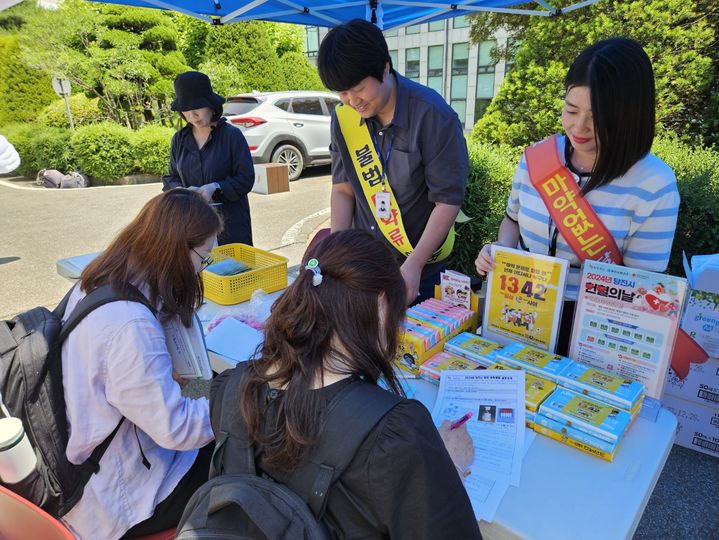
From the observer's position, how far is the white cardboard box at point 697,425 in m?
2.28

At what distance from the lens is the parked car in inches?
349

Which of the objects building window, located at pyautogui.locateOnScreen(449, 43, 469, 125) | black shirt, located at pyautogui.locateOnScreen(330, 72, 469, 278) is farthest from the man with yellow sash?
building window, located at pyautogui.locateOnScreen(449, 43, 469, 125)

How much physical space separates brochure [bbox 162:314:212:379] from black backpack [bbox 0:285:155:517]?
0.77ft

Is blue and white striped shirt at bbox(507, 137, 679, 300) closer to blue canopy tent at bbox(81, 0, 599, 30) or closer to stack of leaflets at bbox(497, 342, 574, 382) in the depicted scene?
stack of leaflets at bbox(497, 342, 574, 382)

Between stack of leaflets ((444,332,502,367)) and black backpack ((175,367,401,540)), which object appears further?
stack of leaflets ((444,332,502,367))

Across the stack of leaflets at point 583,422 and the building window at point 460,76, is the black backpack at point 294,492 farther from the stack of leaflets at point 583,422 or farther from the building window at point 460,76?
the building window at point 460,76

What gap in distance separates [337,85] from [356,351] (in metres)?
1.13

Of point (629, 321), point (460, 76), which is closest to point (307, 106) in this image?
point (629, 321)

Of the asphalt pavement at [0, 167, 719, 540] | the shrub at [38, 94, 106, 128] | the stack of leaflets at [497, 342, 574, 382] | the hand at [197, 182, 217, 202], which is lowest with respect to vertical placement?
the asphalt pavement at [0, 167, 719, 540]

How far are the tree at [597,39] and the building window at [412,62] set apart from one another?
18.1 m

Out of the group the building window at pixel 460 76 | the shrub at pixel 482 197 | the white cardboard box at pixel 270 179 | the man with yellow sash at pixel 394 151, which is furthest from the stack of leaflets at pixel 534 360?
the building window at pixel 460 76

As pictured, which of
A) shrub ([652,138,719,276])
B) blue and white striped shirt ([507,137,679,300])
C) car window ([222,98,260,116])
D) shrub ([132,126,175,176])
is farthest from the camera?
shrub ([132,126,175,176])

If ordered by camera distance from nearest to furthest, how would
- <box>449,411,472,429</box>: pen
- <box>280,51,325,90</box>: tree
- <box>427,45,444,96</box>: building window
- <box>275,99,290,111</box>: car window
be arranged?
<box>449,411,472,429</box>: pen
<box>275,99,290,111</box>: car window
<box>280,51,325,90</box>: tree
<box>427,45,444,96</box>: building window

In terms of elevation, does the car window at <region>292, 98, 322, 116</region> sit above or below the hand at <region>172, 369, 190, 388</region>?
above
